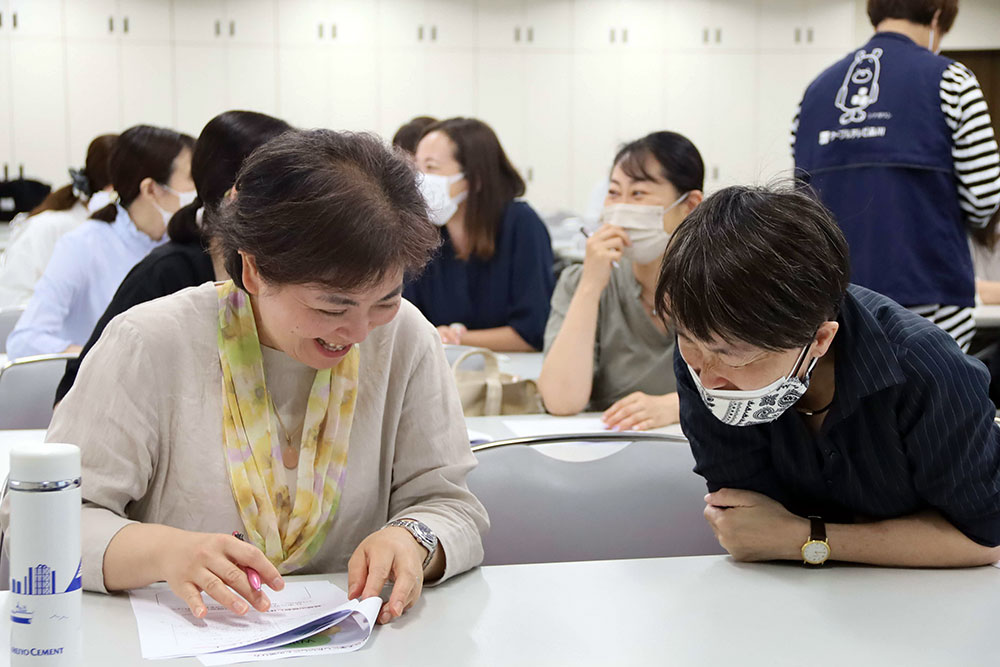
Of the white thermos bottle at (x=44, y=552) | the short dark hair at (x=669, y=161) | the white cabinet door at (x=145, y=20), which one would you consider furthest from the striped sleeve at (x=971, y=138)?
the white cabinet door at (x=145, y=20)

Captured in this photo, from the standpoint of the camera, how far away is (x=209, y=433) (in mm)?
1348

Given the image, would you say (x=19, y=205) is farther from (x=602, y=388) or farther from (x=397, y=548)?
(x=397, y=548)

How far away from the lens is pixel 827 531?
1372mm

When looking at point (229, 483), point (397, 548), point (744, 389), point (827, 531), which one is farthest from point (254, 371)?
point (827, 531)

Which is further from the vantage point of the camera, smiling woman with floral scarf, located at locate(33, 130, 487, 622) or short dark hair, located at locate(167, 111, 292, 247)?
short dark hair, located at locate(167, 111, 292, 247)

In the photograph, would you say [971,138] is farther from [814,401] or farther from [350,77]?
[350,77]

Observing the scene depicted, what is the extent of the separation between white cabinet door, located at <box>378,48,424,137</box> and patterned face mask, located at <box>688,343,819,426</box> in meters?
7.75

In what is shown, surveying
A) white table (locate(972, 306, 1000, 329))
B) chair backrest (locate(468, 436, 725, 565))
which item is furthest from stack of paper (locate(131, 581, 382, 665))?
white table (locate(972, 306, 1000, 329))

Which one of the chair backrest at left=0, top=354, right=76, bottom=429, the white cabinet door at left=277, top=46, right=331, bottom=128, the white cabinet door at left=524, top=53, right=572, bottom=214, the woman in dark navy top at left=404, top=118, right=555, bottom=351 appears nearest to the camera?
the chair backrest at left=0, top=354, right=76, bottom=429

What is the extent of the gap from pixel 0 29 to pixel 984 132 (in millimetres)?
7803

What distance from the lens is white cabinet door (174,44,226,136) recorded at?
28.0ft

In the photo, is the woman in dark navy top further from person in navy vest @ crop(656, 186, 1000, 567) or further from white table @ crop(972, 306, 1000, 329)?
person in navy vest @ crop(656, 186, 1000, 567)

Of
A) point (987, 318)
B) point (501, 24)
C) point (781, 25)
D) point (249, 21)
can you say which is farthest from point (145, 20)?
point (987, 318)

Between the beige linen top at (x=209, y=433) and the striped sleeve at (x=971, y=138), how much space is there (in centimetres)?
195
